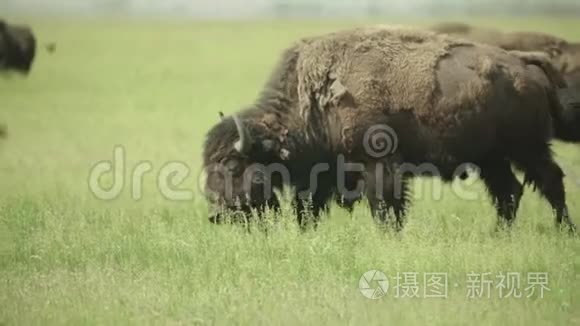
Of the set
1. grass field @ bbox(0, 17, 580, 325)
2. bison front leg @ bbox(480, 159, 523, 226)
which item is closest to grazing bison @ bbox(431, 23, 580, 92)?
grass field @ bbox(0, 17, 580, 325)

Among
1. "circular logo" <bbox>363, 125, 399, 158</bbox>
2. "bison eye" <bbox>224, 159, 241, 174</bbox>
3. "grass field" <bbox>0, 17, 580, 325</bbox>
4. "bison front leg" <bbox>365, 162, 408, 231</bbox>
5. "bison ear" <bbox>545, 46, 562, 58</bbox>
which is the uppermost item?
"bison ear" <bbox>545, 46, 562, 58</bbox>

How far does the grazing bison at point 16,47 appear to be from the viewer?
11.9 meters

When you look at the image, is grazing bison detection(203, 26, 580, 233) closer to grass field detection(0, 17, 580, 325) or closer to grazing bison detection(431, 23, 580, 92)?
grass field detection(0, 17, 580, 325)

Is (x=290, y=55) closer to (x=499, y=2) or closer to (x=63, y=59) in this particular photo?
(x=499, y=2)

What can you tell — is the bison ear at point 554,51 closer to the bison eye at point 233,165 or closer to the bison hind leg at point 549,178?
the bison hind leg at point 549,178

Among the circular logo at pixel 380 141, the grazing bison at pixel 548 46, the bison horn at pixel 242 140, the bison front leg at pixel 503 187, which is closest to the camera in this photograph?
the bison horn at pixel 242 140

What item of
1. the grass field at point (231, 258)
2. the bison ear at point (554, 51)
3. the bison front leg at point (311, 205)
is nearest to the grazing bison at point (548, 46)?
the bison ear at point (554, 51)

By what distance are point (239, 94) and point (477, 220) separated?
9.13 meters

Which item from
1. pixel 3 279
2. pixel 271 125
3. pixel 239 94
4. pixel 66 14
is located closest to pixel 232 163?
pixel 271 125

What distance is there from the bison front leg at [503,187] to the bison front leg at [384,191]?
2.35 feet

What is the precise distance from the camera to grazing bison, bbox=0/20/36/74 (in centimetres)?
1193

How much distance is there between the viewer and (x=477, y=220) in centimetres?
566

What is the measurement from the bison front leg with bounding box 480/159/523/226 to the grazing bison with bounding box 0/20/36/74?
7685 mm

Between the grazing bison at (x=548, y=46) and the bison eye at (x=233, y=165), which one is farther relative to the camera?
the grazing bison at (x=548, y=46)
